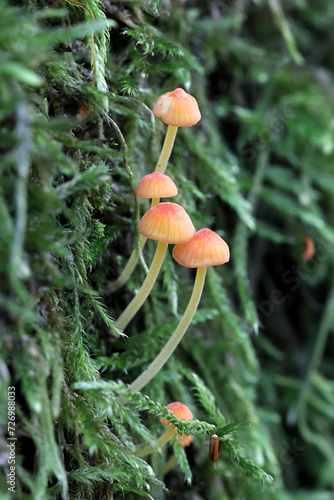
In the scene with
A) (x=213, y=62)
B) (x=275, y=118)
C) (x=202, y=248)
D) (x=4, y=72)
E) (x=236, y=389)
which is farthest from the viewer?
(x=275, y=118)

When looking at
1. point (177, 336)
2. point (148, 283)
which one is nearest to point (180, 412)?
point (177, 336)

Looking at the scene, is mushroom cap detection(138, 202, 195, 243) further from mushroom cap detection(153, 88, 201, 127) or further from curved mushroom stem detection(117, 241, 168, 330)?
mushroom cap detection(153, 88, 201, 127)

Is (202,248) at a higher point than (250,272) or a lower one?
higher


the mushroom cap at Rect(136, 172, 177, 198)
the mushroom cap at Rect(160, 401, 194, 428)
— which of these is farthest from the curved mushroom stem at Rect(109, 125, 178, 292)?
the mushroom cap at Rect(160, 401, 194, 428)

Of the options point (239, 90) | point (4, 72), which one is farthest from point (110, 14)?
point (239, 90)

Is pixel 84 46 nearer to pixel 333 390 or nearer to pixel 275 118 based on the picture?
pixel 275 118

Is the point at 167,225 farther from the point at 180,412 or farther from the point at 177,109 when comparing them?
the point at 180,412

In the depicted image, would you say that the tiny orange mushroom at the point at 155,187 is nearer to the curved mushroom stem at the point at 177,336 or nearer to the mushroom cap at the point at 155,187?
the mushroom cap at the point at 155,187
